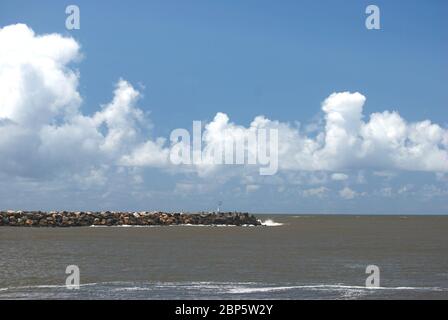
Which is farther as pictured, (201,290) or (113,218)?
(113,218)

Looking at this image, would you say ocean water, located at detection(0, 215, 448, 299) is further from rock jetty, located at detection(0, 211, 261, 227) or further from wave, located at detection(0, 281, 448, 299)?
rock jetty, located at detection(0, 211, 261, 227)

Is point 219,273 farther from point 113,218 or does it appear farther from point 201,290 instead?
point 113,218

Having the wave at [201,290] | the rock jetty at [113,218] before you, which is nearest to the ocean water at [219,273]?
the wave at [201,290]

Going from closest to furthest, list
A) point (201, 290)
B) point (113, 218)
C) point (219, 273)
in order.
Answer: point (201, 290), point (219, 273), point (113, 218)

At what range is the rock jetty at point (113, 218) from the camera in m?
105

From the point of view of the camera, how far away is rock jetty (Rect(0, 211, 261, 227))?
105 meters

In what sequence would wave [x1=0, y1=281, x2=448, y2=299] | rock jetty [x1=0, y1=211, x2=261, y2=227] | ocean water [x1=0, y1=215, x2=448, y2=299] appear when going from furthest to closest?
rock jetty [x1=0, y1=211, x2=261, y2=227] → ocean water [x1=0, y1=215, x2=448, y2=299] → wave [x1=0, y1=281, x2=448, y2=299]

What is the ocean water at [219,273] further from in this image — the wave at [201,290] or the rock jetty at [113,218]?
the rock jetty at [113,218]

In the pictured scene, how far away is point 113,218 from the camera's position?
112 metres

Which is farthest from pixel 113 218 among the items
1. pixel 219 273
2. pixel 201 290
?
pixel 201 290

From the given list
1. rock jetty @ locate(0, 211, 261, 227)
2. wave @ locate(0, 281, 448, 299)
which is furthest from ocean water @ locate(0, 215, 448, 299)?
rock jetty @ locate(0, 211, 261, 227)

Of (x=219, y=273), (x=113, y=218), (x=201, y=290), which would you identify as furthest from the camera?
(x=113, y=218)

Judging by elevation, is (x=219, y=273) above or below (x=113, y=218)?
below
